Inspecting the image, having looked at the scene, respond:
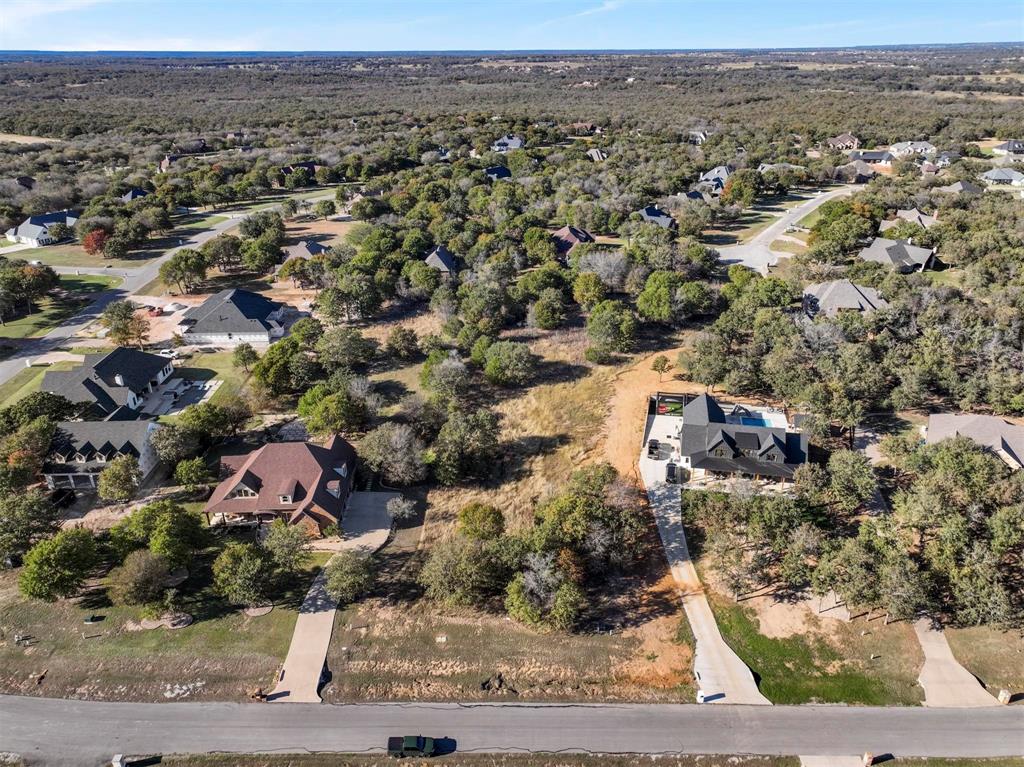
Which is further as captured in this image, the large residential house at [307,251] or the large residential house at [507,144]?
the large residential house at [507,144]

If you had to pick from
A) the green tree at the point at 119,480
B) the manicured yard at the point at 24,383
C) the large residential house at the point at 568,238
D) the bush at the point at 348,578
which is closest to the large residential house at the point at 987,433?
the bush at the point at 348,578

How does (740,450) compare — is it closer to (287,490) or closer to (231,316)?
(287,490)

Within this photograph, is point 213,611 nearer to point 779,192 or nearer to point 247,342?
point 247,342

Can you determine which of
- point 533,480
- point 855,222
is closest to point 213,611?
point 533,480

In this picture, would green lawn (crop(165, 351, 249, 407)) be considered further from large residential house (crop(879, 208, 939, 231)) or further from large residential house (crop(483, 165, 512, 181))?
large residential house (crop(879, 208, 939, 231))

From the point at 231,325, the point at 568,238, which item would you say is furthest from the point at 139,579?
the point at 568,238

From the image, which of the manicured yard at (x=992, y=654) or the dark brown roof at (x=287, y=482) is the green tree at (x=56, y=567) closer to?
the dark brown roof at (x=287, y=482)

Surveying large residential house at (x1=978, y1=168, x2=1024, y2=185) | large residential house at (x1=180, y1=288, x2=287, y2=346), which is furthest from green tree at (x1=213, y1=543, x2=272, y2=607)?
large residential house at (x1=978, y1=168, x2=1024, y2=185)
